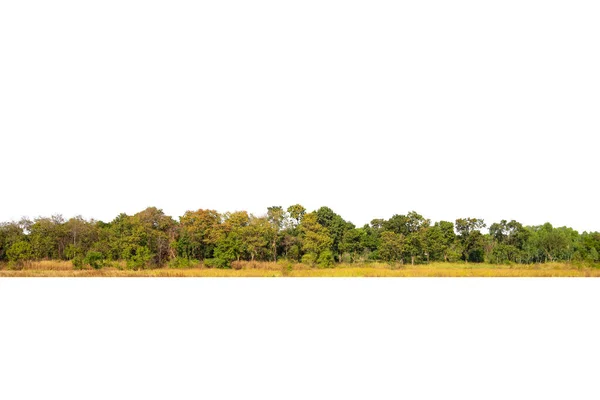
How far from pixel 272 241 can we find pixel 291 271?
3.61 m

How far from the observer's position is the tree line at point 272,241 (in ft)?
155

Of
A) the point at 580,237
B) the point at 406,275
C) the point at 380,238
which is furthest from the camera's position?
the point at 580,237

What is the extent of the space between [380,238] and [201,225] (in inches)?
626

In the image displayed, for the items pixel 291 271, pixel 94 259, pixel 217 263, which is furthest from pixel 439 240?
pixel 94 259

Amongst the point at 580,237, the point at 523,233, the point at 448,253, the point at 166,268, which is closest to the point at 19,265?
the point at 166,268

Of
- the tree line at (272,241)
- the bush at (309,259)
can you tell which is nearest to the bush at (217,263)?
the tree line at (272,241)

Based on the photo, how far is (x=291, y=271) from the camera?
150 feet

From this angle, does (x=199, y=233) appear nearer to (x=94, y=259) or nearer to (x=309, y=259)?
(x=94, y=259)

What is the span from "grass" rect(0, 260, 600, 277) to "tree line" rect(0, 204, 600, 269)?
0.84 metres

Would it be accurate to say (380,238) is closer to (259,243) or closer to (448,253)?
(448,253)

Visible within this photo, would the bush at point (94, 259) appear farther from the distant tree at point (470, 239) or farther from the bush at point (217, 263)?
the distant tree at point (470, 239)

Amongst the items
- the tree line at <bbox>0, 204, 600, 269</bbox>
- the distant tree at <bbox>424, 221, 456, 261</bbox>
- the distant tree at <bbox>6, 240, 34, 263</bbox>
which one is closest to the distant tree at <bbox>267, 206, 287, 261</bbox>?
the tree line at <bbox>0, 204, 600, 269</bbox>

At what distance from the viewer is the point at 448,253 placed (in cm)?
4959

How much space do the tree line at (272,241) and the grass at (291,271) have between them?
2.76 feet
